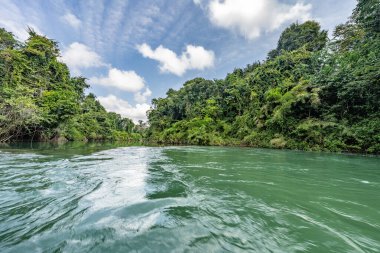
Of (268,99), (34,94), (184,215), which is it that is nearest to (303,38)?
(268,99)

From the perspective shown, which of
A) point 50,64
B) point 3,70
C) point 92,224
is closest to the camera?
point 92,224

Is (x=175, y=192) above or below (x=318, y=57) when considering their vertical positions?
below

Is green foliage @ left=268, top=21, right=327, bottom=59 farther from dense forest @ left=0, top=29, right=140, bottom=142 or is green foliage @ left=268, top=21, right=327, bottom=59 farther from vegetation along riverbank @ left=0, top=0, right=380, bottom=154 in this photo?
dense forest @ left=0, top=29, right=140, bottom=142

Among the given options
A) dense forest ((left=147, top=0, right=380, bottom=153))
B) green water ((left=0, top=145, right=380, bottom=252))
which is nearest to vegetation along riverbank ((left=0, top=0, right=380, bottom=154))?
dense forest ((left=147, top=0, right=380, bottom=153))

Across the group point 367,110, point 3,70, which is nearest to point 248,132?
point 367,110

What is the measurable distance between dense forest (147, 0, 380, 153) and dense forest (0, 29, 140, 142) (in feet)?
40.9

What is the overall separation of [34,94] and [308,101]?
96.8ft

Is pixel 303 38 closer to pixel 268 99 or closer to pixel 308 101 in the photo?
pixel 268 99

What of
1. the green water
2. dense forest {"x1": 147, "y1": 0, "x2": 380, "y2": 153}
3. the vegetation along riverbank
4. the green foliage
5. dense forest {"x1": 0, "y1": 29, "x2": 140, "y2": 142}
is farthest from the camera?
the green foliage

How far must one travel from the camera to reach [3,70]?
20891 millimetres

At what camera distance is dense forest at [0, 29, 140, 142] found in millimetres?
15992

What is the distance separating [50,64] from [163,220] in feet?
115

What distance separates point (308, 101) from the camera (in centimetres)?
1591

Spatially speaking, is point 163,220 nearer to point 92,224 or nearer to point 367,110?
point 92,224
